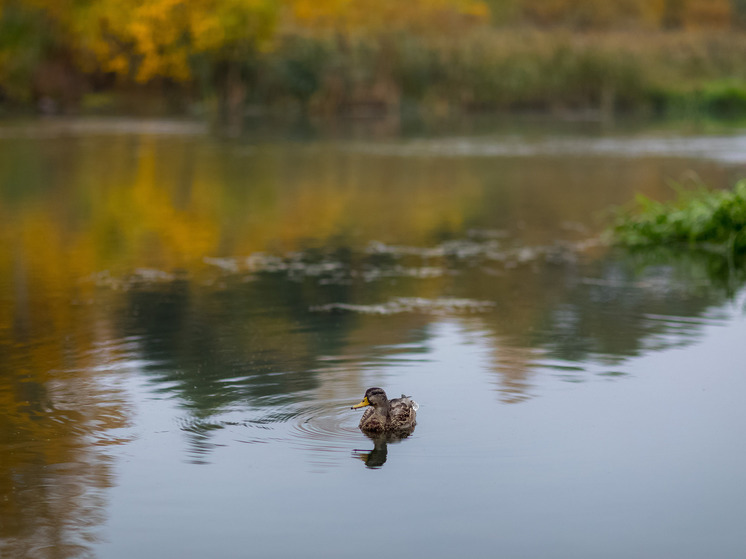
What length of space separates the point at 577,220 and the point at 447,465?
A: 416 inches

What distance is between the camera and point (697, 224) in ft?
44.9

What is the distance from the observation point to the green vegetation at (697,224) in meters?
13.3

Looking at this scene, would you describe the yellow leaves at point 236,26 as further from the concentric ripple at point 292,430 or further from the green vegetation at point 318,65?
the concentric ripple at point 292,430

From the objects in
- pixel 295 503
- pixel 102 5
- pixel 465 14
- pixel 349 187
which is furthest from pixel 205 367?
pixel 465 14

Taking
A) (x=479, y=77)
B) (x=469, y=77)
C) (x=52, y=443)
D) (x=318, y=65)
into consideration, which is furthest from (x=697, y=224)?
(x=318, y=65)

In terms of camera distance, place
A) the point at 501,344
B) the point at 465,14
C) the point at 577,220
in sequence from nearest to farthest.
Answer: the point at 501,344, the point at 577,220, the point at 465,14

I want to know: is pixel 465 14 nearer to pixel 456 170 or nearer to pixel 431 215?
pixel 456 170

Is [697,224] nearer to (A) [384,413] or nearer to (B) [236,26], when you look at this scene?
(A) [384,413]

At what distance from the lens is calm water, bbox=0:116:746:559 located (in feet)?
17.3

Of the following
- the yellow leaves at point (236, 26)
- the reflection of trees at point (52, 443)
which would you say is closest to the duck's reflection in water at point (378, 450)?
the reflection of trees at point (52, 443)

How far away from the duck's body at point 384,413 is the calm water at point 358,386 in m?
0.09

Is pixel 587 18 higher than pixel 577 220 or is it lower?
higher

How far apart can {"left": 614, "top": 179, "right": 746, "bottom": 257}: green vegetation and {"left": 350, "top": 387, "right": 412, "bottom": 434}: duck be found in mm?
7347

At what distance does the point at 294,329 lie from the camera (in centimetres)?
912
